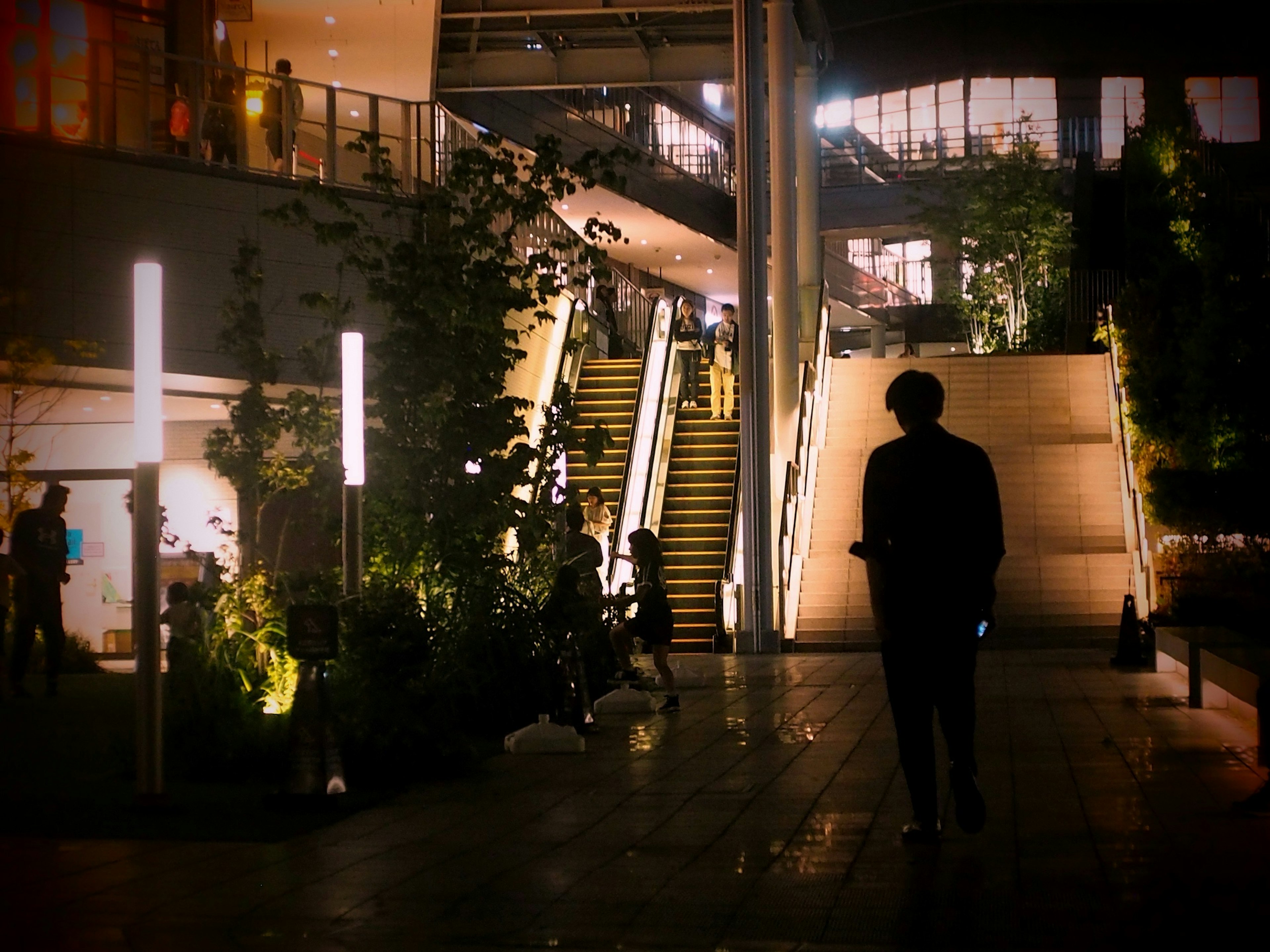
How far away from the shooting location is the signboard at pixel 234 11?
20125mm

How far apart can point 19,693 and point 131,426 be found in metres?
5.64

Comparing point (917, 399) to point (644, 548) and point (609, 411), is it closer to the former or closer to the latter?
point (644, 548)

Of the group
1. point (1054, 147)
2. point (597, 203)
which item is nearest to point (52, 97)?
point (597, 203)

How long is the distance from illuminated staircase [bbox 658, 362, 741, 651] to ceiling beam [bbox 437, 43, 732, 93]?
16.4 ft

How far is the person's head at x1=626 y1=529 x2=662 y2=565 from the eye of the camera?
13.0 metres

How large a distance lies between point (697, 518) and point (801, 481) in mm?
1598

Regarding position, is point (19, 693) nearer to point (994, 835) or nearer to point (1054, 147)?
point (994, 835)

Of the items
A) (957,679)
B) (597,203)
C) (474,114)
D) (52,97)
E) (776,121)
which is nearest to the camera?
(957,679)

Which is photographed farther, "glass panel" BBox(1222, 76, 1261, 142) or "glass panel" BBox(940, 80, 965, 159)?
"glass panel" BBox(940, 80, 965, 159)

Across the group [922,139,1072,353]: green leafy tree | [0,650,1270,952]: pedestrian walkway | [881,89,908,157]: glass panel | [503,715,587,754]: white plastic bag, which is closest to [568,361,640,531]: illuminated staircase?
[503,715,587,754]: white plastic bag

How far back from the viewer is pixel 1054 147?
4744cm

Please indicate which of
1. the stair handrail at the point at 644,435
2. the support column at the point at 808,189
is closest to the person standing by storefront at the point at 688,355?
the stair handrail at the point at 644,435

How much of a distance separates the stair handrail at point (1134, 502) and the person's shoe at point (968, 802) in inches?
434

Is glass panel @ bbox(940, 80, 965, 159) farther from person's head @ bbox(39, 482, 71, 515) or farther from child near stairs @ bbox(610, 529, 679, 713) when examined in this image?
person's head @ bbox(39, 482, 71, 515)
